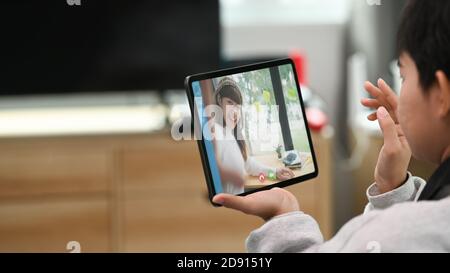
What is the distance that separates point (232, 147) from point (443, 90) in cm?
14

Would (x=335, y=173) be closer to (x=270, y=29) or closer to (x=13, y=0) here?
(x=270, y=29)

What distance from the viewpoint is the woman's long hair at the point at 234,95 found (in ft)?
1.56

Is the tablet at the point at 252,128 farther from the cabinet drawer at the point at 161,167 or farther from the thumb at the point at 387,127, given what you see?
the cabinet drawer at the point at 161,167

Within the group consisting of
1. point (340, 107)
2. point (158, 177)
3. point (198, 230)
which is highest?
point (340, 107)

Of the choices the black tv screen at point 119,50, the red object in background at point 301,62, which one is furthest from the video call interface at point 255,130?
the red object in background at point 301,62

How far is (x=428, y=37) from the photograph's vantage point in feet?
1.50

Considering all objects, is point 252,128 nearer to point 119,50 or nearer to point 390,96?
point 390,96

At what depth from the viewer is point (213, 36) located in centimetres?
148

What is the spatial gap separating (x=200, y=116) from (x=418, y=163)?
18 cm

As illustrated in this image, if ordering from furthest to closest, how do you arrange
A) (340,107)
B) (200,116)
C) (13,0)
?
1. (340,107)
2. (13,0)
3. (200,116)

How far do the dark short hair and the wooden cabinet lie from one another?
3.01ft

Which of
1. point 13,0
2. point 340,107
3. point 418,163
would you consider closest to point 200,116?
point 418,163

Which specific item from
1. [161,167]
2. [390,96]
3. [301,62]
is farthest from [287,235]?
[301,62]

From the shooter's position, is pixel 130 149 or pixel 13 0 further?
pixel 130 149
